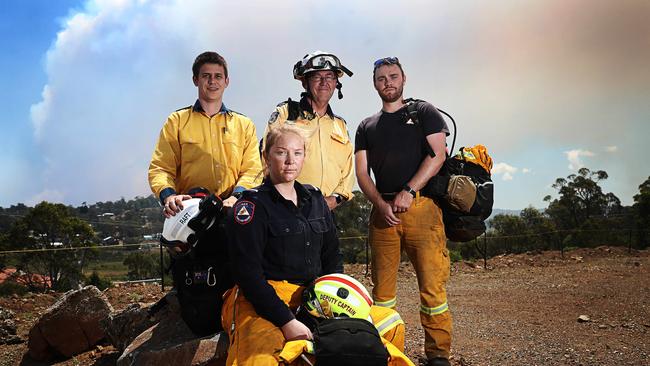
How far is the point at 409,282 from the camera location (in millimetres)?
12070

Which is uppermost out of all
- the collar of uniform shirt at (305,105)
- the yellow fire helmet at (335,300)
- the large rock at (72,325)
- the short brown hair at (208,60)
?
Answer: the short brown hair at (208,60)

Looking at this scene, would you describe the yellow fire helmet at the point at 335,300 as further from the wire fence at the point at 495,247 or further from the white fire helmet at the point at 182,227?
the wire fence at the point at 495,247

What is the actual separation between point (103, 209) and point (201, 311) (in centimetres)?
6462

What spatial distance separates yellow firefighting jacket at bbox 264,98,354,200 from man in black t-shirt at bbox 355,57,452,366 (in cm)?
24

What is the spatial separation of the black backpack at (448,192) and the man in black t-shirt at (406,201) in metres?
0.07

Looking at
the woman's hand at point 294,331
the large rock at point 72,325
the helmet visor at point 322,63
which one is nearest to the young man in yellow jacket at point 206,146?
the helmet visor at point 322,63

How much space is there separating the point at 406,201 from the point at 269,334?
1998 millimetres

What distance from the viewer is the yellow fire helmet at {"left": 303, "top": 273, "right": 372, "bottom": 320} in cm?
279

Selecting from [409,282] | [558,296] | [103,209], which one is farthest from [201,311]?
[103,209]

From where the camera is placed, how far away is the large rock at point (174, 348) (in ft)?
11.1

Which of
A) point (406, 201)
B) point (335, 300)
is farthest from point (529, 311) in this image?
point (335, 300)

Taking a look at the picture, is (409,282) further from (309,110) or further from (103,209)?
(103,209)

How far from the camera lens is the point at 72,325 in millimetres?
6691

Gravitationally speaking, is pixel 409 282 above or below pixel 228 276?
below
